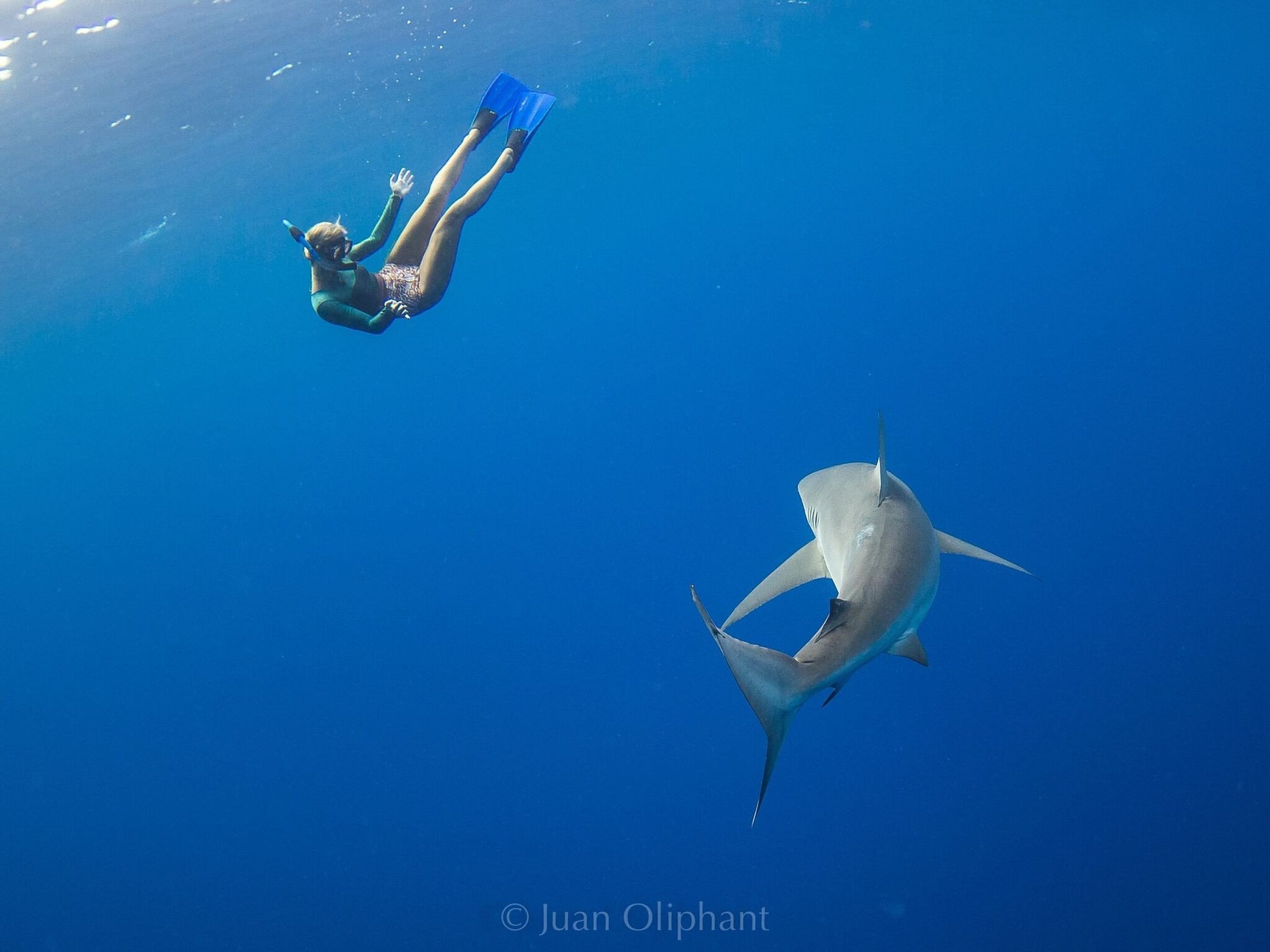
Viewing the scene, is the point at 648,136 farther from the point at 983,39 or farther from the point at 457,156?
the point at 457,156

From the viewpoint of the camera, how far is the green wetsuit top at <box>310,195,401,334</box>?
6.27 meters

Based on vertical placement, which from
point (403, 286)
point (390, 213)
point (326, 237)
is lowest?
point (403, 286)

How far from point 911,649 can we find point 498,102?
730 cm

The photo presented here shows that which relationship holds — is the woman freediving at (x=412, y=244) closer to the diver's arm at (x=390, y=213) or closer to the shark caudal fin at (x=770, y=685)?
the diver's arm at (x=390, y=213)

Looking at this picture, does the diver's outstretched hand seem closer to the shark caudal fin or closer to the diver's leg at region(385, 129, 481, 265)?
the diver's leg at region(385, 129, 481, 265)

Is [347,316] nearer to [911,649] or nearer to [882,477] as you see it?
[882,477]

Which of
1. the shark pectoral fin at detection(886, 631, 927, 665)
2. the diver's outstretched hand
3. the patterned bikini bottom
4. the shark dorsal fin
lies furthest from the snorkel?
the shark pectoral fin at detection(886, 631, 927, 665)

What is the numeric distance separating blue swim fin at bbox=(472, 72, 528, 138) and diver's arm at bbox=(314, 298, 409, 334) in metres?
3.05

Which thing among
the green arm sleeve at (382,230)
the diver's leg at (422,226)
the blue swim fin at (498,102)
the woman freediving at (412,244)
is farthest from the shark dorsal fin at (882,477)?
the blue swim fin at (498,102)

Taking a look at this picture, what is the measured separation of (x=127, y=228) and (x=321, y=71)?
726cm

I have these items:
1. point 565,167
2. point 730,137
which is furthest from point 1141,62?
point 565,167

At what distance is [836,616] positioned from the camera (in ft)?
12.2

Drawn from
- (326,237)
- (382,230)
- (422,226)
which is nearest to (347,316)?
(326,237)

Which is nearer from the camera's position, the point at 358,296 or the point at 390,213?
the point at 358,296
